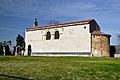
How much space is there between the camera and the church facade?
51.9 m

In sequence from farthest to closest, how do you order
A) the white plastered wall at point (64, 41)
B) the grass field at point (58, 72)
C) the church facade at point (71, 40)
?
1. the white plastered wall at point (64, 41)
2. the church facade at point (71, 40)
3. the grass field at point (58, 72)

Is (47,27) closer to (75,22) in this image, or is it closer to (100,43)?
(75,22)

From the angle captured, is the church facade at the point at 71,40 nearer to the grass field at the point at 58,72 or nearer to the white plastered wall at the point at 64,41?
the white plastered wall at the point at 64,41

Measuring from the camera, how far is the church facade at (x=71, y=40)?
170 feet

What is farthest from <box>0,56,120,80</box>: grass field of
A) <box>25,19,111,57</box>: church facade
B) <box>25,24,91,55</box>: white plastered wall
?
<box>25,24,91,55</box>: white plastered wall

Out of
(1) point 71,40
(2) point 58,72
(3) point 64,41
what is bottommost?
(2) point 58,72

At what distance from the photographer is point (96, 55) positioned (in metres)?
51.0

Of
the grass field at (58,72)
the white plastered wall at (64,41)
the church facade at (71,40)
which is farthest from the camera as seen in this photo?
the white plastered wall at (64,41)

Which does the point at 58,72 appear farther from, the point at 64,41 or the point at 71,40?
the point at 64,41

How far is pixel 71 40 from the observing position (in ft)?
180

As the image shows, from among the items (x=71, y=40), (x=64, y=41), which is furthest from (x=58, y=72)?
(x=64, y=41)

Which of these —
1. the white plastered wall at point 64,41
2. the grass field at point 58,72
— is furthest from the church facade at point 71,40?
the grass field at point 58,72

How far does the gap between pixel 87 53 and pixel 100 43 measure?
13.2 feet

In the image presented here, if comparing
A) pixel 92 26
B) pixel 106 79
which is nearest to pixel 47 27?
pixel 92 26
